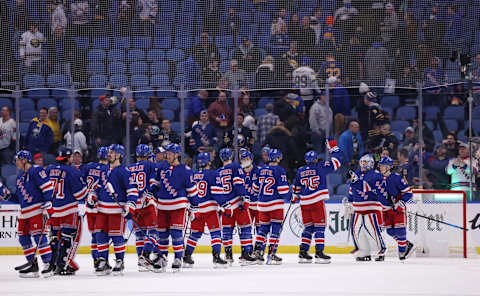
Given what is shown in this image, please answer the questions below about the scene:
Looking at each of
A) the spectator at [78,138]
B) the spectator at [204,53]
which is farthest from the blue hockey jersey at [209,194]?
the spectator at [204,53]

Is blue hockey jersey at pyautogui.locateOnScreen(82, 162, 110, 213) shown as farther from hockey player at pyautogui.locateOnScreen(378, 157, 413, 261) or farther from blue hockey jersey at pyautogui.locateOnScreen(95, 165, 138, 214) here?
hockey player at pyautogui.locateOnScreen(378, 157, 413, 261)

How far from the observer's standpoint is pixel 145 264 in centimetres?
908

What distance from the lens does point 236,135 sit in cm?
1231

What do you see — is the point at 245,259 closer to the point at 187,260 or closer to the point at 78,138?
the point at 187,260

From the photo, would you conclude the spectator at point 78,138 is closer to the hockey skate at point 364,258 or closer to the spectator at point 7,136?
the spectator at point 7,136

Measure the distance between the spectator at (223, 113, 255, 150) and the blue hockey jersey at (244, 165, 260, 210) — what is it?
191cm

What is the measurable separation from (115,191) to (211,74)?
16.6 ft

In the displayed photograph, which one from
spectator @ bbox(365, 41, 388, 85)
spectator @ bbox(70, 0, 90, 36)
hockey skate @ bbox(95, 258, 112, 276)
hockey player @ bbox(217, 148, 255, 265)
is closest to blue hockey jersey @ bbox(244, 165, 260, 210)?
hockey player @ bbox(217, 148, 255, 265)

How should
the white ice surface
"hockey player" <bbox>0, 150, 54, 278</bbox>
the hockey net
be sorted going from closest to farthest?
the white ice surface < "hockey player" <bbox>0, 150, 54, 278</bbox> < the hockey net

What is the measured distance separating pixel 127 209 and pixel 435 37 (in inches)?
293

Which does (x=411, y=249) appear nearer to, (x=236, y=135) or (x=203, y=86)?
(x=236, y=135)

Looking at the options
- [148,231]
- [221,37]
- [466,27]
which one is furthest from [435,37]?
[148,231]

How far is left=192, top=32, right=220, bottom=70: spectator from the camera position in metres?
13.2

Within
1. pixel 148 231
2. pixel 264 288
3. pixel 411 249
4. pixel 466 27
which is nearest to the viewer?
pixel 264 288
